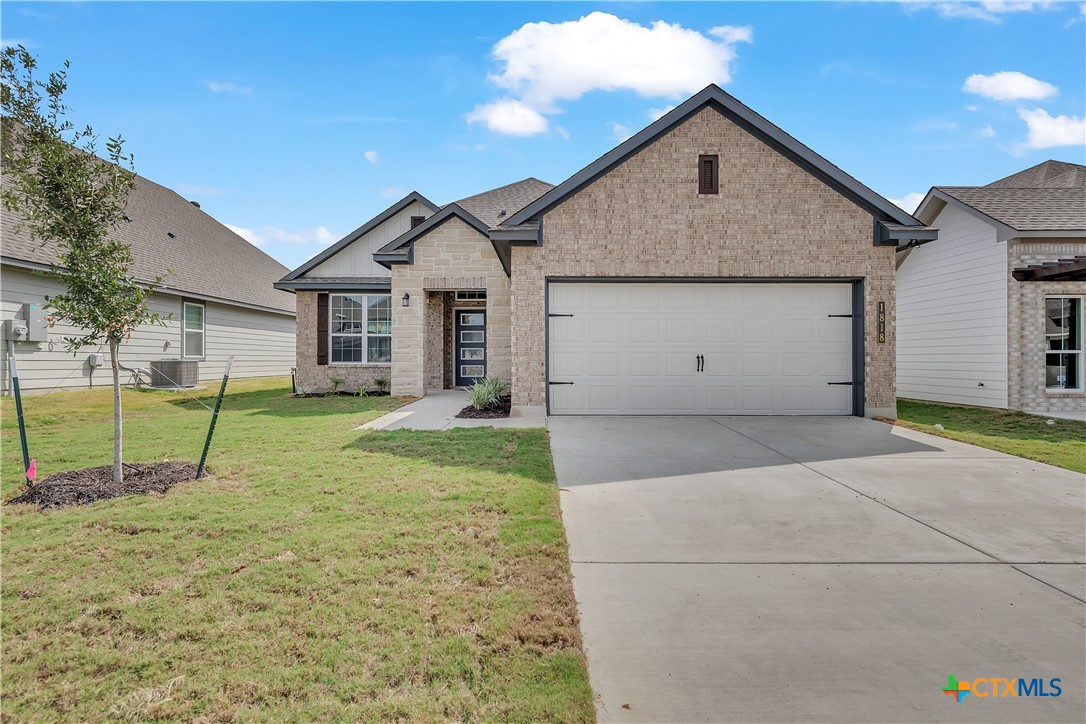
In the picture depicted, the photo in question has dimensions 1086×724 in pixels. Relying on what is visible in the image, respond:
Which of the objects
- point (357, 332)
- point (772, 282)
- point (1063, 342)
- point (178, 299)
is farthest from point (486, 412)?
point (1063, 342)

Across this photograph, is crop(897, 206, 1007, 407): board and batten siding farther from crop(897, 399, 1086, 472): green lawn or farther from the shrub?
the shrub

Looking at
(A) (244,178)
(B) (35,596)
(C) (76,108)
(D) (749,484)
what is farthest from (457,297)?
(B) (35,596)

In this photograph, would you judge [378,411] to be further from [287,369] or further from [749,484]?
[287,369]

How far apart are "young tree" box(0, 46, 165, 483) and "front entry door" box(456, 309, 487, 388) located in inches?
425

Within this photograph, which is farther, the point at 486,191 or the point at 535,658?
the point at 486,191

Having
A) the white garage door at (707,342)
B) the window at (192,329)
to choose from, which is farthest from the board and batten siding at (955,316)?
the window at (192,329)

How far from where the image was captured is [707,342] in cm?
1055

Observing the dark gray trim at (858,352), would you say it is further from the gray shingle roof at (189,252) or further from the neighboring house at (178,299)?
the gray shingle roof at (189,252)

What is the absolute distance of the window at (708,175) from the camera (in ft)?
33.6

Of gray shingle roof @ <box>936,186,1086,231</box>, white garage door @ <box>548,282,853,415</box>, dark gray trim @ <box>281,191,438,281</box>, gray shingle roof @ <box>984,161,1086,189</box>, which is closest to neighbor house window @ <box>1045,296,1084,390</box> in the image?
gray shingle roof @ <box>936,186,1086,231</box>

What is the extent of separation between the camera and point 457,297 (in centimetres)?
1579

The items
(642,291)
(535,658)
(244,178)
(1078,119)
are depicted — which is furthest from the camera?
(244,178)

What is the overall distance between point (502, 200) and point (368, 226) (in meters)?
4.27

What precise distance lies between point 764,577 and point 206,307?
65.6 feet
